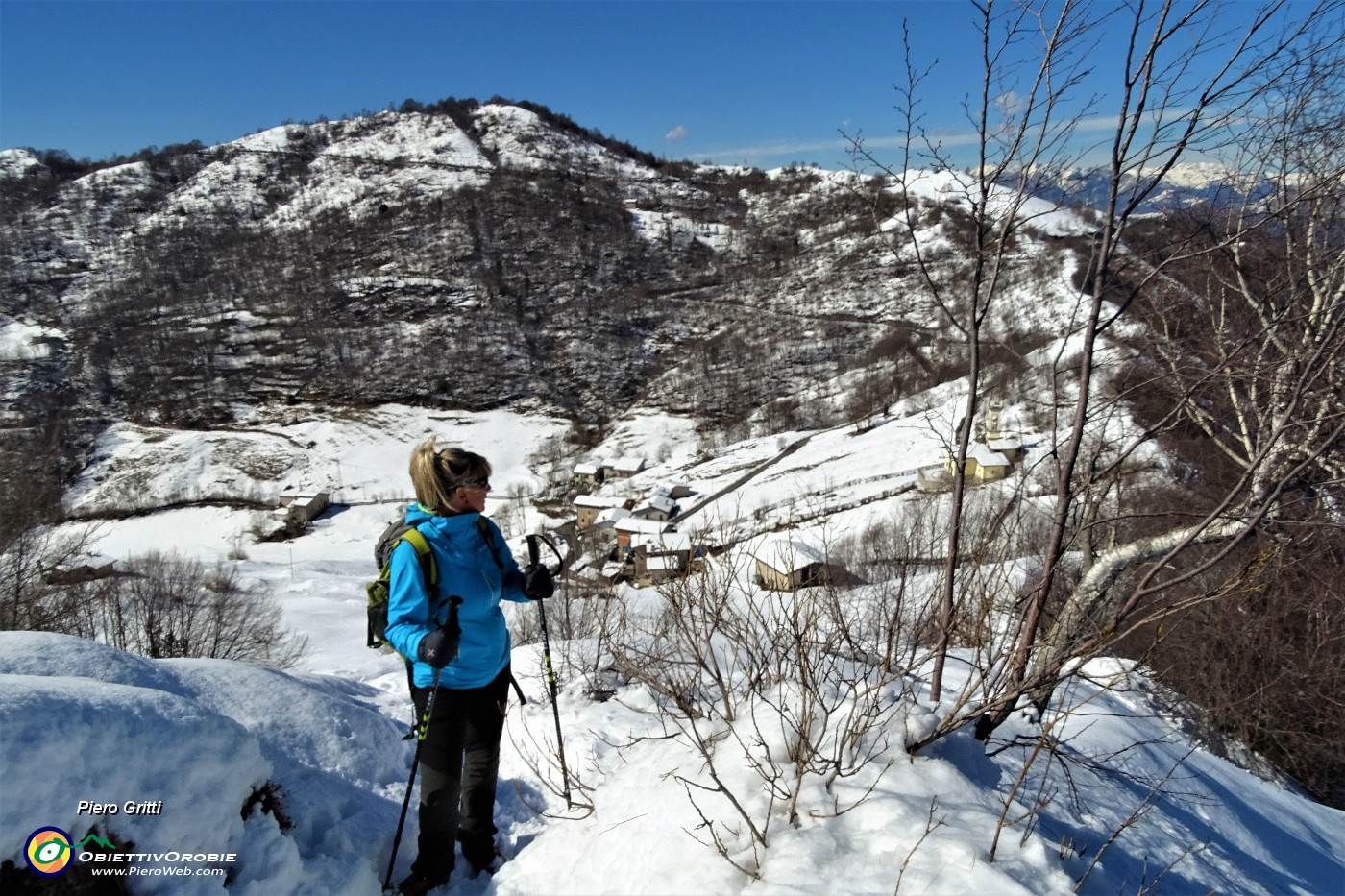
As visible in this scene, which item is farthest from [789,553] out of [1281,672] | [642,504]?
[642,504]

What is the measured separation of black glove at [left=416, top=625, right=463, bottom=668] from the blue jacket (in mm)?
62

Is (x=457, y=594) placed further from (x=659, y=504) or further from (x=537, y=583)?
(x=659, y=504)

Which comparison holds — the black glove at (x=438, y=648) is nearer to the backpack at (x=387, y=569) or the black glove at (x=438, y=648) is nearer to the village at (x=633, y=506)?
the backpack at (x=387, y=569)

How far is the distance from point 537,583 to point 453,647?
1.99 feet

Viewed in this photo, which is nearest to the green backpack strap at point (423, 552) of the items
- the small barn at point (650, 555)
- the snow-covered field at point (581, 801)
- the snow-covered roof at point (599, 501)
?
the snow-covered field at point (581, 801)

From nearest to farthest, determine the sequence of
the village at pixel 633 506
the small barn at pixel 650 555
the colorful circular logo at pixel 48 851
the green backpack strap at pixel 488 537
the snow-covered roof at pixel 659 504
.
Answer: the colorful circular logo at pixel 48 851 < the green backpack strap at pixel 488 537 < the small barn at pixel 650 555 < the village at pixel 633 506 < the snow-covered roof at pixel 659 504

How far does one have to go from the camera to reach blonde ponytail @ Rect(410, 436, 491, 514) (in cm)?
267

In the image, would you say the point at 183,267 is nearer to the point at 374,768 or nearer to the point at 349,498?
the point at 349,498

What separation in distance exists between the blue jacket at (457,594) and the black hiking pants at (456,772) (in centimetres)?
10

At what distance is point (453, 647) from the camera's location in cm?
251

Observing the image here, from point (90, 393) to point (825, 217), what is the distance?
85950mm

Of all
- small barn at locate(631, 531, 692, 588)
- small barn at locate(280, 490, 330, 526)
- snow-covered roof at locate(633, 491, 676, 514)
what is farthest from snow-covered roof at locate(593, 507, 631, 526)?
small barn at locate(280, 490, 330, 526)

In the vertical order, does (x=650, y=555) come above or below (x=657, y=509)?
above

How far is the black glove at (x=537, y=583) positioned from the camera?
3.01 metres
